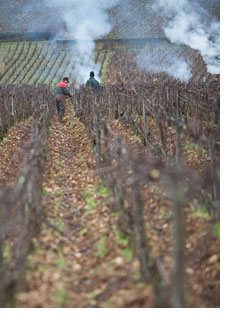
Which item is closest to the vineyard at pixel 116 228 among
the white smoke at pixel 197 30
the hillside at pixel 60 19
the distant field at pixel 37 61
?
the white smoke at pixel 197 30

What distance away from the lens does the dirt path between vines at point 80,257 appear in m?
3.55

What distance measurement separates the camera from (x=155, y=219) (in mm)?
5148

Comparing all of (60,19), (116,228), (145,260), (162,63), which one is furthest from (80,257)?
(60,19)

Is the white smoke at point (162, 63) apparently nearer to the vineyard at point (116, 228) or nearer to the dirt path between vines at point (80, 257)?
the vineyard at point (116, 228)

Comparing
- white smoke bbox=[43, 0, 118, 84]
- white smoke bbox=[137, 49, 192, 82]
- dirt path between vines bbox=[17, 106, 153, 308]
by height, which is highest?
white smoke bbox=[43, 0, 118, 84]

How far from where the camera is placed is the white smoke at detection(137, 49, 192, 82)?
33.4 m

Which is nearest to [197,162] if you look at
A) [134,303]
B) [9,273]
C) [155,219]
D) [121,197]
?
[155,219]

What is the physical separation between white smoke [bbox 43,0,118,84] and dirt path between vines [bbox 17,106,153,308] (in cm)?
3582

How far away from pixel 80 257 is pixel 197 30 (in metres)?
26.4

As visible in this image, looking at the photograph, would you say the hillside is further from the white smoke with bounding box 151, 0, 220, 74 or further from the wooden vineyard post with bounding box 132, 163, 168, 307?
the wooden vineyard post with bounding box 132, 163, 168, 307

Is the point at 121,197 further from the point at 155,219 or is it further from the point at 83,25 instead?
the point at 83,25

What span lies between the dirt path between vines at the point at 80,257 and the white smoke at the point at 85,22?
3582 centimetres

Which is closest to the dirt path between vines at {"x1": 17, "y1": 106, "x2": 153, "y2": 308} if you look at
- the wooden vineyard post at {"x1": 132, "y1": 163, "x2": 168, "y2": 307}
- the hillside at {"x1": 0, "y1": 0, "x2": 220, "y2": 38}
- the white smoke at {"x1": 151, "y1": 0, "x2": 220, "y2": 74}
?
the wooden vineyard post at {"x1": 132, "y1": 163, "x2": 168, "y2": 307}

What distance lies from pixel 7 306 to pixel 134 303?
117cm
